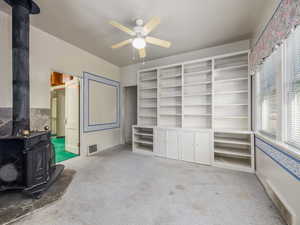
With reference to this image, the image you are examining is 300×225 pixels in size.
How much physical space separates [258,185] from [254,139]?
849 mm

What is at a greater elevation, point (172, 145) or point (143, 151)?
point (172, 145)

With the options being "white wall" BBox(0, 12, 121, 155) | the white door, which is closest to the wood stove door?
"white wall" BBox(0, 12, 121, 155)

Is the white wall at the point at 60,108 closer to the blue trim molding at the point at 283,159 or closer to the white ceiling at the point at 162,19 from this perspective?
the white ceiling at the point at 162,19

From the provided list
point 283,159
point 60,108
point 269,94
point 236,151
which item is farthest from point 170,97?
point 60,108

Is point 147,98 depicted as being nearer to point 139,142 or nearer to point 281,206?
point 139,142

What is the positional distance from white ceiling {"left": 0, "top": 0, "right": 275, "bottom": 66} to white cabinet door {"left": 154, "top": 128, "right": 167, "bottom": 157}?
2.32m

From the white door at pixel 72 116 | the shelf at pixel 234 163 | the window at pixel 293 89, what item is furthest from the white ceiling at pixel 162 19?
the shelf at pixel 234 163

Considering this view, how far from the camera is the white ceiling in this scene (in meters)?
2.00

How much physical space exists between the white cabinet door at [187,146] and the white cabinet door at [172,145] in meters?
0.16

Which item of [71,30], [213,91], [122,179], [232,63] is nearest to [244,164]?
[213,91]

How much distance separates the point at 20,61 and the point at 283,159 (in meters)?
3.73

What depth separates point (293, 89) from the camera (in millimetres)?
1454

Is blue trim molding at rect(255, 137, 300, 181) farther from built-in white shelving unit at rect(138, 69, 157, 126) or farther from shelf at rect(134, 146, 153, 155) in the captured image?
built-in white shelving unit at rect(138, 69, 157, 126)

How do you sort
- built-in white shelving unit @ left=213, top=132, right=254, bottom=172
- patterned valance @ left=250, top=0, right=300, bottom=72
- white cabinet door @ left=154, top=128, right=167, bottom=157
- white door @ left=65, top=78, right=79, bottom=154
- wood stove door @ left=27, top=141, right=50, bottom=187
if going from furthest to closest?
white door @ left=65, top=78, right=79, bottom=154 → white cabinet door @ left=154, top=128, right=167, bottom=157 → built-in white shelving unit @ left=213, top=132, right=254, bottom=172 → wood stove door @ left=27, top=141, right=50, bottom=187 → patterned valance @ left=250, top=0, right=300, bottom=72
